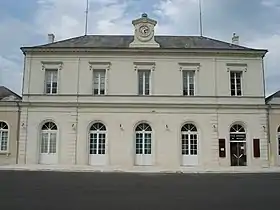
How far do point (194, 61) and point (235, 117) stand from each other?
5201mm

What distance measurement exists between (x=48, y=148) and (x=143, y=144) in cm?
703

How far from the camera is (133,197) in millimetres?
10094

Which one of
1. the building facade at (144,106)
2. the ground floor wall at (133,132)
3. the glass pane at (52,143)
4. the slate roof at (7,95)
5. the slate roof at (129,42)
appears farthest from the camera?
the slate roof at (7,95)

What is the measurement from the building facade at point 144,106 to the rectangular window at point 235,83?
0.08 metres

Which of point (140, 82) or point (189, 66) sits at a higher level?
point (189, 66)

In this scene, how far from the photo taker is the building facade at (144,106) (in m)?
28.0

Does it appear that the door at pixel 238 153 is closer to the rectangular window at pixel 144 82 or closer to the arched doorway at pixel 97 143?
the rectangular window at pixel 144 82

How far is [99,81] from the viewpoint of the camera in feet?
95.8

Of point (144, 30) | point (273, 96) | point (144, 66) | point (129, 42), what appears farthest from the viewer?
point (273, 96)

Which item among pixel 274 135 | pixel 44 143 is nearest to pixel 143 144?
pixel 44 143

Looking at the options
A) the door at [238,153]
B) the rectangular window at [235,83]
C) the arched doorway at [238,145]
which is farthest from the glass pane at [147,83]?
the door at [238,153]

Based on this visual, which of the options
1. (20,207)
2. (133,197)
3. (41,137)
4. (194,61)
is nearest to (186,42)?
(194,61)

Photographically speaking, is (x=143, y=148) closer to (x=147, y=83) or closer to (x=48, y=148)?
(x=147, y=83)

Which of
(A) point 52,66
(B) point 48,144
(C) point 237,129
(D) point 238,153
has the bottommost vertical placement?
(D) point 238,153
